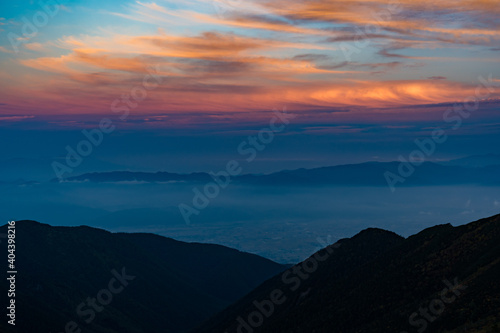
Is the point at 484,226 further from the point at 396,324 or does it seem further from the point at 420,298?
the point at 396,324

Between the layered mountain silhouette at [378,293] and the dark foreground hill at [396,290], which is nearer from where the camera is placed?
the dark foreground hill at [396,290]

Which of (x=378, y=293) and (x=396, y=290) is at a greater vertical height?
(x=378, y=293)

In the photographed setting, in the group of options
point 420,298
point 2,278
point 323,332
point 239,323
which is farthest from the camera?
point 2,278

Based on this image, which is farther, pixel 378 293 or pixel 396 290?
pixel 378 293

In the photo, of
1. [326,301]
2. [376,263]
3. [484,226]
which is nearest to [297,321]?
[326,301]

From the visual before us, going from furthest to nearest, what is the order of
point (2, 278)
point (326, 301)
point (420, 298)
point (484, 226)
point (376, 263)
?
point (2, 278) < point (376, 263) < point (326, 301) < point (484, 226) < point (420, 298)

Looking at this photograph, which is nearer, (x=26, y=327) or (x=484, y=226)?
(x=484, y=226)

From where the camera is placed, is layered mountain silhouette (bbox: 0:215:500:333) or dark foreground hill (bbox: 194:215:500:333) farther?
layered mountain silhouette (bbox: 0:215:500:333)

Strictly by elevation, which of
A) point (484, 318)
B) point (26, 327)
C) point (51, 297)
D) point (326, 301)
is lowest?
point (484, 318)
